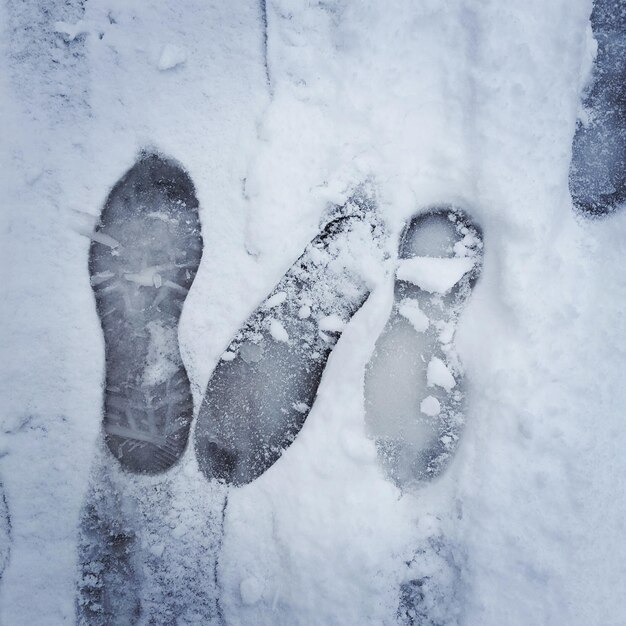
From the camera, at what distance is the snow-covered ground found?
0.88m

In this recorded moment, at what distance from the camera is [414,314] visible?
3.14 ft

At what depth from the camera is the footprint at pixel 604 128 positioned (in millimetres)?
936

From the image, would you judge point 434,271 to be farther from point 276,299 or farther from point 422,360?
point 276,299

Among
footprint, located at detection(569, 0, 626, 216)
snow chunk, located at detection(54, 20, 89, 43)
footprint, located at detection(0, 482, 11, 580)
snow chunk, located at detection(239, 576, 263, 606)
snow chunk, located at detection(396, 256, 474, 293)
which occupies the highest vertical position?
footprint, located at detection(569, 0, 626, 216)

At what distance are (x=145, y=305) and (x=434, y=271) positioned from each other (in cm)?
65

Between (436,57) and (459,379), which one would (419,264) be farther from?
(436,57)

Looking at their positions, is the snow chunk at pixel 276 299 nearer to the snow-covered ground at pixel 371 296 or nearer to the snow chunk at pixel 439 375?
the snow-covered ground at pixel 371 296

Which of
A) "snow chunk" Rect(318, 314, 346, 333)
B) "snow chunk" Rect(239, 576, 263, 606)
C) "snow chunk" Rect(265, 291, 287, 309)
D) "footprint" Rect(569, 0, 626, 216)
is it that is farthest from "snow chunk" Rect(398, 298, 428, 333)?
"snow chunk" Rect(239, 576, 263, 606)

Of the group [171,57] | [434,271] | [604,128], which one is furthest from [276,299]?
[604,128]

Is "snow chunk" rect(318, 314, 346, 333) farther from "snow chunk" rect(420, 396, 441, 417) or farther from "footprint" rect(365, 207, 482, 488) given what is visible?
"snow chunk" rect(420, 396, 441, 417)

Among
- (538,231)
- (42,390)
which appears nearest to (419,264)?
(538,231)

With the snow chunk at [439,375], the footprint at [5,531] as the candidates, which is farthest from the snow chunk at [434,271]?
the footprint at [5,531]

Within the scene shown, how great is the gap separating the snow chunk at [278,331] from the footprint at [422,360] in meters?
0.20

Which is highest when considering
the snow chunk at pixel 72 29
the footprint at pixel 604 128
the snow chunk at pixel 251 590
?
the footprint at pixel 604 128
